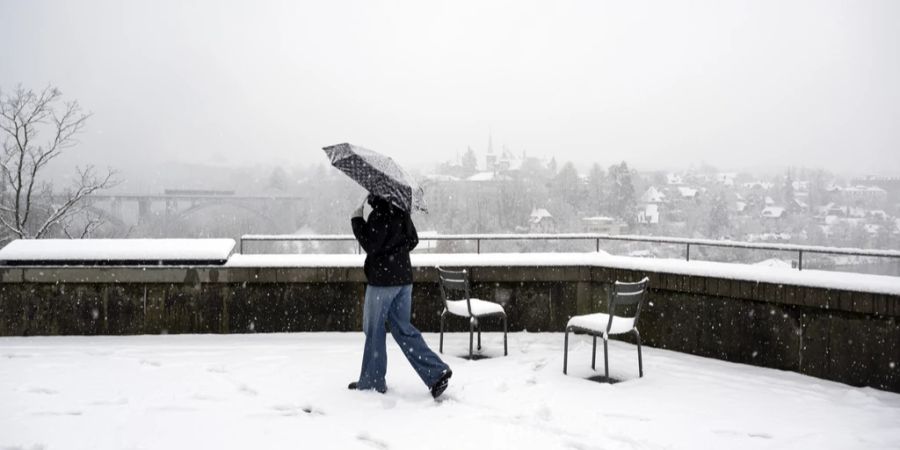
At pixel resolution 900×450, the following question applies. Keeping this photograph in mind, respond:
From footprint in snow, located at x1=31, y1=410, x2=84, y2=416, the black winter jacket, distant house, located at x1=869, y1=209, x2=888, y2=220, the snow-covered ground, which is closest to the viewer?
the snow-covered ground

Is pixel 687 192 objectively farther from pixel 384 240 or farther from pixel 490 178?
→ pixel 384 240

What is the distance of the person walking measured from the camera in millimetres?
5262

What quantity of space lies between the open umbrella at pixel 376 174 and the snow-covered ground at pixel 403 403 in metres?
1.61

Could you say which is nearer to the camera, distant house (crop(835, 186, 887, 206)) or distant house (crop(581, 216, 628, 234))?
A: distant house (crop(835, 186, 887, 206))

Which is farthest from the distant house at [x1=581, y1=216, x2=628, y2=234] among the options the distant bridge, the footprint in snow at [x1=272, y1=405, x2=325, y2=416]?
the footprint in snow at [x1=272, y1=405, x2=325, y2=416]

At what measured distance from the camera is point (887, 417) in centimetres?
513

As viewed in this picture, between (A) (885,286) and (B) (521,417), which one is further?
(A) (885,286)

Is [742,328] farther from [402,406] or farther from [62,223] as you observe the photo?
[62,223]

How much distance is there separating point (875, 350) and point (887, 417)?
99 centimetres

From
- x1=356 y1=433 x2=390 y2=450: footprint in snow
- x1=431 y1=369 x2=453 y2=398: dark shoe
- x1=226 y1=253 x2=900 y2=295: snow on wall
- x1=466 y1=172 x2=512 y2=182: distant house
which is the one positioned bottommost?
x1=356 y1=433 x2=390 y2=450: footprint in snow

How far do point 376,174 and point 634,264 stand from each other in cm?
372

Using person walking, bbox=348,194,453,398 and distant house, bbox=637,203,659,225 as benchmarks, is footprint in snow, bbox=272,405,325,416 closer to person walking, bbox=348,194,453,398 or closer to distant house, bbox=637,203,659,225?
person walking, bbox=348,194,453,398

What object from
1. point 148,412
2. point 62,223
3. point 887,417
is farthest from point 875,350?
point 62,223

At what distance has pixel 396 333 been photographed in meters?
5.41
